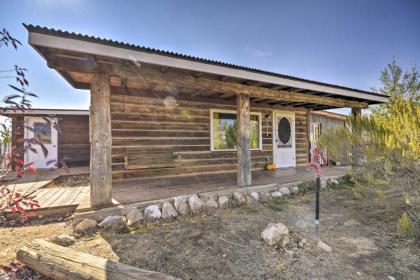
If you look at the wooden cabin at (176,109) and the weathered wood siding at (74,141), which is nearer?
the wooden cabin at (176,109)

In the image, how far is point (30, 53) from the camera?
2.66 meters

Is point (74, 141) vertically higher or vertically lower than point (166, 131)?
lower

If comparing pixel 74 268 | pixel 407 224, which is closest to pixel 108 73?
pixel 74 268

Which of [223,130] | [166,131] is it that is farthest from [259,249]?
[223,130]

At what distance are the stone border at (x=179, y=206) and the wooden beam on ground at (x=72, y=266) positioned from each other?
77 centimetres

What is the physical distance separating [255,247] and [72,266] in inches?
79.3

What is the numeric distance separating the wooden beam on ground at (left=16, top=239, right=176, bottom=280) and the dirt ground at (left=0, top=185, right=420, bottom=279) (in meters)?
0.35

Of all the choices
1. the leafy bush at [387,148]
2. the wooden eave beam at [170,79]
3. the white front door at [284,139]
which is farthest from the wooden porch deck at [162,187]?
the wooden eave beam at [170,79]

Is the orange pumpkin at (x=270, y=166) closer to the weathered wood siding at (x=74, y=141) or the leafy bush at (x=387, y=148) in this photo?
the leafy bush at (x=387, y=148)

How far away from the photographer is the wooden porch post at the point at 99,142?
3035 millimetres

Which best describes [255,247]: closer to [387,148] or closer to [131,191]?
[387,148]

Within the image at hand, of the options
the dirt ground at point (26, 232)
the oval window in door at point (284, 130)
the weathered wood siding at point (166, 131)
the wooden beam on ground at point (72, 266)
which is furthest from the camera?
the oval window in door at point (284, 130)

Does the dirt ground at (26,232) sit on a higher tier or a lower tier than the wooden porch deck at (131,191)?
lower

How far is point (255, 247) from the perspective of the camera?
8.27 ft
